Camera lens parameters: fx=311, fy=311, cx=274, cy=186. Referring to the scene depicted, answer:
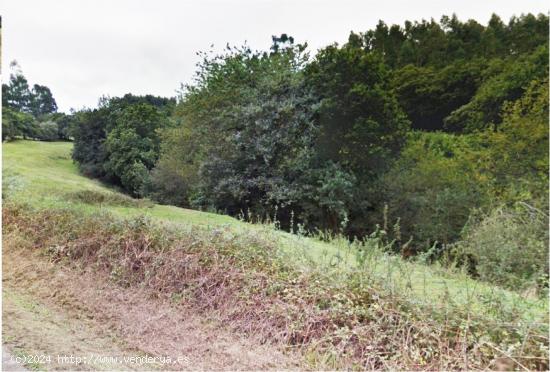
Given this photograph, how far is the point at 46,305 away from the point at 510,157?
759cm

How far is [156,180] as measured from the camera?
7.30 m

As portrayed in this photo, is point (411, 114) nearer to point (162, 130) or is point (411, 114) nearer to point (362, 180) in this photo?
point (362, 180)

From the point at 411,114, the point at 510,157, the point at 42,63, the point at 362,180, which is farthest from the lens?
the point at 411,114

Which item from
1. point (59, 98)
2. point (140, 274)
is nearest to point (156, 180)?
point (59, 98)

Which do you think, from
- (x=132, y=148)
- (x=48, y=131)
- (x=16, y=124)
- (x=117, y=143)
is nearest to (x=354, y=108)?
(x=132, y=148)

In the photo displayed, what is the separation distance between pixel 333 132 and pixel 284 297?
20.5 ft

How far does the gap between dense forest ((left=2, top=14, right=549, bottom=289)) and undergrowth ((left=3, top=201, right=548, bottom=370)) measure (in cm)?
354

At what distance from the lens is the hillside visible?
1.79m

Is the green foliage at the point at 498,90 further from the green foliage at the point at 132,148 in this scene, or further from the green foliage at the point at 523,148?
the green foliage at the point at 132,148

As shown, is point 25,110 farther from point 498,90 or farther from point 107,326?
point 498,90

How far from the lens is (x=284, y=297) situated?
236cm

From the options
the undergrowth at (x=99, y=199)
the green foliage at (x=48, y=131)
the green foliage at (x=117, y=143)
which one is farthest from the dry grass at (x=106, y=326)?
the green foliage at (x=117, y=143)

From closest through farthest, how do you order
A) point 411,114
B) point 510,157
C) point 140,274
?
1. point 140,274
2. point 510,157
3. point 411,114

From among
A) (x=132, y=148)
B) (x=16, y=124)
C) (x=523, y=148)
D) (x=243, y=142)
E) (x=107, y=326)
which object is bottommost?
(x=107, y=326)
